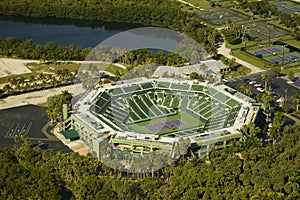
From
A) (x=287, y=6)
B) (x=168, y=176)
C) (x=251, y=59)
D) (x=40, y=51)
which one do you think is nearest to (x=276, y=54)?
(x=251, y=59)

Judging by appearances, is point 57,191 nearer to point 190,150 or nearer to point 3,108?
point 190,150

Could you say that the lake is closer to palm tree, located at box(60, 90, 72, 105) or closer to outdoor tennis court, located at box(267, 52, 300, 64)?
outdoor tennis court, located at box(267, 52, 300, 64)

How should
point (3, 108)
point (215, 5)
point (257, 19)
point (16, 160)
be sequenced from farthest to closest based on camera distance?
point (215, 5)
point (257, 19)
point (3, 108)
point (16, 160)

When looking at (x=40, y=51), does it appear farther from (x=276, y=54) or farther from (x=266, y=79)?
(x=276, y=54)

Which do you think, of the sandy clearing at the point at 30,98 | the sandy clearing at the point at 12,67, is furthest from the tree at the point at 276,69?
the sandy clearing at the point at 12,67

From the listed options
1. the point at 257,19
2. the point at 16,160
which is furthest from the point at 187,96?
the point at 257,19

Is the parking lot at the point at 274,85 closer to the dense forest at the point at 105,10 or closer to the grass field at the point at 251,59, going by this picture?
the grass field at the point at 251,59
